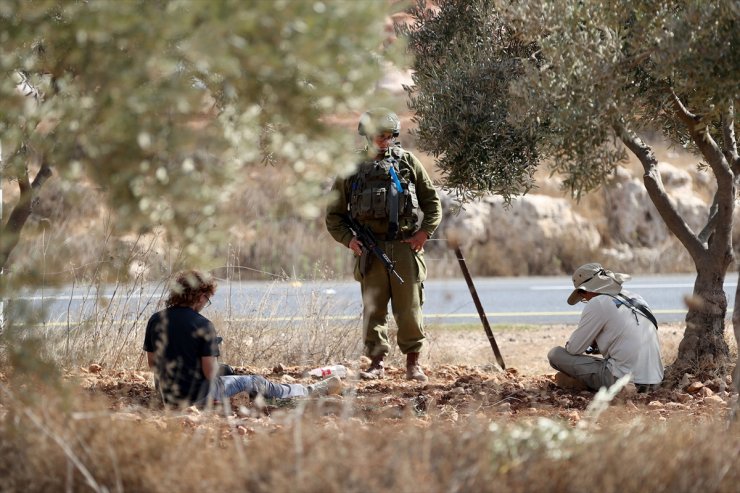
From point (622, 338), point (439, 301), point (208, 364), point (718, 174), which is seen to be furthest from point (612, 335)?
point (439, 301)

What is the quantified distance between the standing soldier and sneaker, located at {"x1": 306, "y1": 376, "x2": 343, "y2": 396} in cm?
73

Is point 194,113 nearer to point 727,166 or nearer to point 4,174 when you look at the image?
point 4,174

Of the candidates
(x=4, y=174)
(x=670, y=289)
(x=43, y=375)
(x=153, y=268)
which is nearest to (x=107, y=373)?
(x=153, y=268)

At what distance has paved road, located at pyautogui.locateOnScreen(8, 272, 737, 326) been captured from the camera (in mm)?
8969

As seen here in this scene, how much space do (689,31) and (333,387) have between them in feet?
10.4

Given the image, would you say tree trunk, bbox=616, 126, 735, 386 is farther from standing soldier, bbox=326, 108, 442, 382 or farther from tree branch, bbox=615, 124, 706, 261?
standing soldier, bbox=326, 108, 442, 382

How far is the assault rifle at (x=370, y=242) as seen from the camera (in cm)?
757

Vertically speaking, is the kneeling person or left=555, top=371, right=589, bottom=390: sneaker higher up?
the kneeling person

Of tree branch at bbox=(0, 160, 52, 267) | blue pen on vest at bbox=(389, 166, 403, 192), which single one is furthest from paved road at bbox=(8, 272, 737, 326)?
tree branch at bbox=(0, 160, 52, 267)

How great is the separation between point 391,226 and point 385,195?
0.24m

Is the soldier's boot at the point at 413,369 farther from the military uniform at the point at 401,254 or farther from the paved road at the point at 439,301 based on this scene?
the paved road at the point at 439,301

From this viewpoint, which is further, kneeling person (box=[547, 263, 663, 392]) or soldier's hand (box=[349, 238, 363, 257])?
soldier's hand (box=[349, 238, 363, 257])

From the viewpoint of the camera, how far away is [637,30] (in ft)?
17.9

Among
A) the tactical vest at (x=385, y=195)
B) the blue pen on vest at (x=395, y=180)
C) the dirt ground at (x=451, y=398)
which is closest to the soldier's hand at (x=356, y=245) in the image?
the tactical vest at (x=385, y=195)
